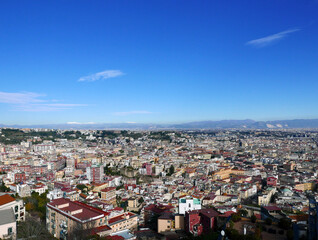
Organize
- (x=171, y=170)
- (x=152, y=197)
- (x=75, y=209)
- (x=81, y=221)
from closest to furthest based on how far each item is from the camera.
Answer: (x=81, y=221) → (x=75, y=209) → (x=152, y=197) → (x=171, y=170)

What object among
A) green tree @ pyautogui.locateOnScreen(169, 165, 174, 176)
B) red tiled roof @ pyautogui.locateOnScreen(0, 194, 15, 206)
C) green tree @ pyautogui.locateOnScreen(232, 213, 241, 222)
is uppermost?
red tiled roof @ pyautogui.locateOnScreen(0, 194, 15, 206)

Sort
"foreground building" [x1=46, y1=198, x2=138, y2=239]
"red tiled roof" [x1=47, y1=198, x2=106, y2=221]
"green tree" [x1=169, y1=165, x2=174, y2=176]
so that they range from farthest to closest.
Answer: "green tree" [x1=169, y1=165, x2=174, y2=176] < "red tiled roof" [x1=47, y1=198, x2=106, y2=221] < "foreground building" [x1=46, y1=198, x2=138, y2=239]

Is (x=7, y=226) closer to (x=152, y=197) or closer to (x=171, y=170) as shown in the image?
(x=152, y=197)

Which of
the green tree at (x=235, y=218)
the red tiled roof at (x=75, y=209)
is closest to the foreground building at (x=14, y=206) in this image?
the red tiled roof at (x=75, y=209)

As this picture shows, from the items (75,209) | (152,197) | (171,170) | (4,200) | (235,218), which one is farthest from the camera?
(171,170)

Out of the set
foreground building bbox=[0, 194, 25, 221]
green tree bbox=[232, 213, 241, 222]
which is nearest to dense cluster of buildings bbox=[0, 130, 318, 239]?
foreground building bbox=[0, 194, 25, 221]

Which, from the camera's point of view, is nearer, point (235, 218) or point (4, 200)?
point (235, 218)

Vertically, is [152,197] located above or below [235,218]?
below

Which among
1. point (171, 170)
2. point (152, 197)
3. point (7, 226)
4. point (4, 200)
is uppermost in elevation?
point (4, 200)

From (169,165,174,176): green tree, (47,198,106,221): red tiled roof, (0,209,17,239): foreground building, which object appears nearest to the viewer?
(0,209,17,239): foreground building

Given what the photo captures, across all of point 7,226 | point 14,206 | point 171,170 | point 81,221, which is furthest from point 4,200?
point 171,170

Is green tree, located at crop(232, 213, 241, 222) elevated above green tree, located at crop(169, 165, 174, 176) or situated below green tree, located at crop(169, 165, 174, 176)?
above

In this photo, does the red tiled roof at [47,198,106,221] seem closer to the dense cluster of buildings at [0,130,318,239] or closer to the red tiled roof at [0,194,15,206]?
the dense cluster of buildings at [0,130,318,239]
